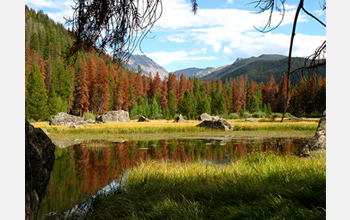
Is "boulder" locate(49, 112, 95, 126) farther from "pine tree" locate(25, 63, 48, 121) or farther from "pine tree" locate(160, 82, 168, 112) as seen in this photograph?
"pine tree" locate(160, 82, 168, 112)

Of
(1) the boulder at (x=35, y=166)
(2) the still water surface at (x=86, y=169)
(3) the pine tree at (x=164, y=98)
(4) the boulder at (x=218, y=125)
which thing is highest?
(3) the pine tree at (x=164, y=98)

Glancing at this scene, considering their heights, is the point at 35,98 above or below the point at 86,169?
above

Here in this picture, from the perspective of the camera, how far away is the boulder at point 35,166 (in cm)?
239

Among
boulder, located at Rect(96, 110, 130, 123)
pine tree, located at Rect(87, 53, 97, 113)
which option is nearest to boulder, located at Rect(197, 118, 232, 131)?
boulder, located at Rect(96, 110, 130, 123)

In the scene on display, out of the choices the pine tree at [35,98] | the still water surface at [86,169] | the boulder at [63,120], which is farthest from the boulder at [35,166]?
the pine tree at [35,98]

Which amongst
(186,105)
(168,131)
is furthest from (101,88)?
(168,131)

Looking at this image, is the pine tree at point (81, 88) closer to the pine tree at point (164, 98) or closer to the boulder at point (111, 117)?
the boulder at point (111, 117)

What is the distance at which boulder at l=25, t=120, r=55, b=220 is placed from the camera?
7.83 feet

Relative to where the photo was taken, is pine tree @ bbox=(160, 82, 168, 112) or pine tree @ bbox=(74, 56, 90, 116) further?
pine tree @ bbox=(160, 82, 168, 112)

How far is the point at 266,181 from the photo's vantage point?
3418 mm

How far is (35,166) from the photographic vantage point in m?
2.60

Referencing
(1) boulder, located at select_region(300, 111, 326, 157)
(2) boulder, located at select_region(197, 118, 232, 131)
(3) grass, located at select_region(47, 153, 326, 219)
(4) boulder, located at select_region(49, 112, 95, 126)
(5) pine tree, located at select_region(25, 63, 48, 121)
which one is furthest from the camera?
(5) pine tree, located at select_region(25, 63, 48, 121)

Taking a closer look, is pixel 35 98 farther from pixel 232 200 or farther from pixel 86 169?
A: pixel 232 200
